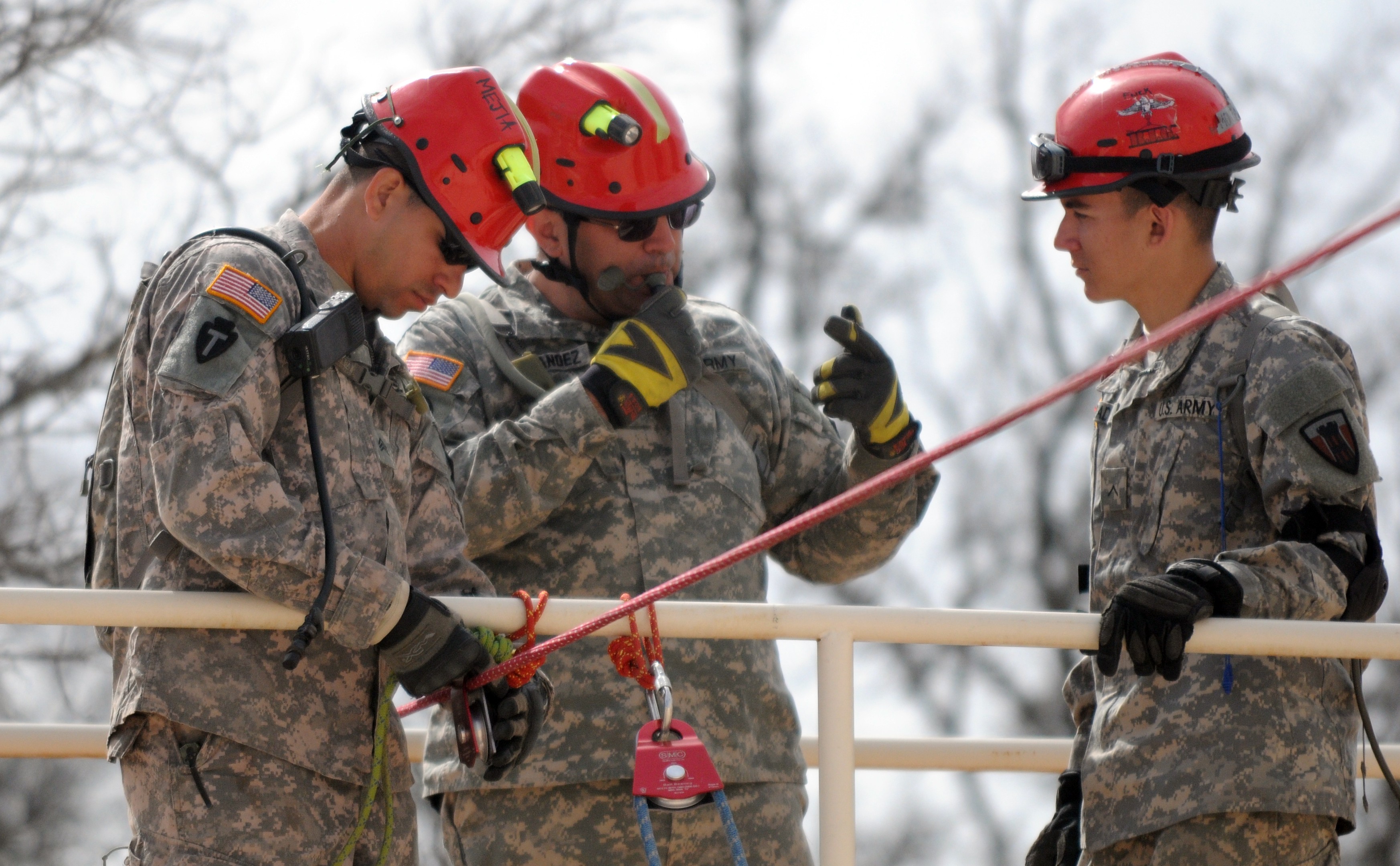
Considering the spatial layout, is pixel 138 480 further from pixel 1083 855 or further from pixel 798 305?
pixel 798 305

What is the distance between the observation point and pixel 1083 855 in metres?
3.24

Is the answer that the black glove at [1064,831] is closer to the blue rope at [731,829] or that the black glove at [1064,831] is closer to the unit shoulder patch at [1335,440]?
the unit shoulder patch at [1335,440]

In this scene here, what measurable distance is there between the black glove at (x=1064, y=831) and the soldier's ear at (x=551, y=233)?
1.48 meters

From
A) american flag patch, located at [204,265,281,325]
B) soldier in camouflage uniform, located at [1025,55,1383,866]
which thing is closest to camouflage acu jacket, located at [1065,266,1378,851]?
soldier in camouflage uniform, located at [1025,55,1383,866]

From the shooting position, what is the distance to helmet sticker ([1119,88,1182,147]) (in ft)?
11.2

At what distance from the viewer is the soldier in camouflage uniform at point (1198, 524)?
296 centimetres

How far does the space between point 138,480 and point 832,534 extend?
1582mm

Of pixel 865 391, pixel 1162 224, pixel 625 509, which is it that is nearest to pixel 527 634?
pixel 625 509

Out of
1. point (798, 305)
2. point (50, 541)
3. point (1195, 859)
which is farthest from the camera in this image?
point (798, 305)

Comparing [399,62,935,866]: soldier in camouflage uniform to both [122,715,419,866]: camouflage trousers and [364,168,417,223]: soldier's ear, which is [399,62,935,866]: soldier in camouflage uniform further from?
[122,715,419,866]: camouflage trousers

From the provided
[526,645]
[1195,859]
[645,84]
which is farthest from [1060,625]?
[645,84]

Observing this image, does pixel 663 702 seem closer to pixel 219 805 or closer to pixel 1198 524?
pixel 219 805

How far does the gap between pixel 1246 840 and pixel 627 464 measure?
1.36 metres

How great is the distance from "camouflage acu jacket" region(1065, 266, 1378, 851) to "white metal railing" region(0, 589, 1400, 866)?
0.53 ft
